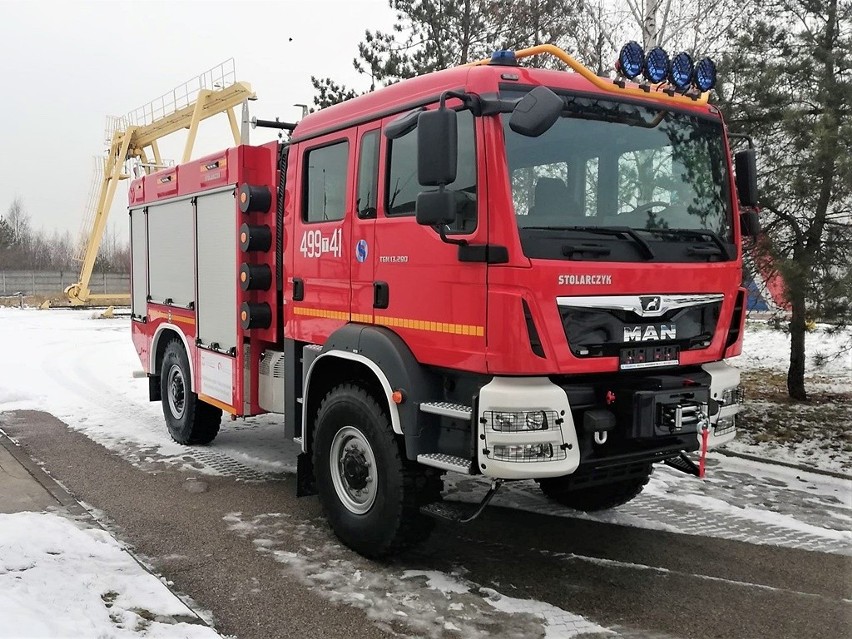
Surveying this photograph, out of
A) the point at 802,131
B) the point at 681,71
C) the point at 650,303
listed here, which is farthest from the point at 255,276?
the point at 802,131

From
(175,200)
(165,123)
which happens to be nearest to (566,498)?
(175,200)

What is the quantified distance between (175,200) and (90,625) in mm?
4812

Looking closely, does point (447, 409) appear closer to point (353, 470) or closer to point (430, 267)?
point (430, 267)

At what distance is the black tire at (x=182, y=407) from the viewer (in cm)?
723

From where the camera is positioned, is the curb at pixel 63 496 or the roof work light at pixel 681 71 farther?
the roof work light at pixel 681 71

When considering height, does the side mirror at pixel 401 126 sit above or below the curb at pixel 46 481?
above

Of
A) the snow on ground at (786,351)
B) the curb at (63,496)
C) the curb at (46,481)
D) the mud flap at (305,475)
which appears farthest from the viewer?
the snow on ground at (786,351)

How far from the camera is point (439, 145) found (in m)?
3.57

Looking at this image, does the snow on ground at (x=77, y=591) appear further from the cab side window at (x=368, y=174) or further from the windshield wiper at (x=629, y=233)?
the windshield wiper at (x=629, y=233)

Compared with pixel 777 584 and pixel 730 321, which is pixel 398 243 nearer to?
pixel 730 321

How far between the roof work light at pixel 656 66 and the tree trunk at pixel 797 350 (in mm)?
4292

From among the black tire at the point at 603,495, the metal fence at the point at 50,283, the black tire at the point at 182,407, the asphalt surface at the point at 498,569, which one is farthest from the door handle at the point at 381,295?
the metal fence at the point at 50,283

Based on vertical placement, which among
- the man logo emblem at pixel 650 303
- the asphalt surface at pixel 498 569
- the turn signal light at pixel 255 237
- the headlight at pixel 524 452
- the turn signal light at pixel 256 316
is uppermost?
the turn signal light at pixel 255 237

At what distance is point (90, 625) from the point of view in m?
3.35
